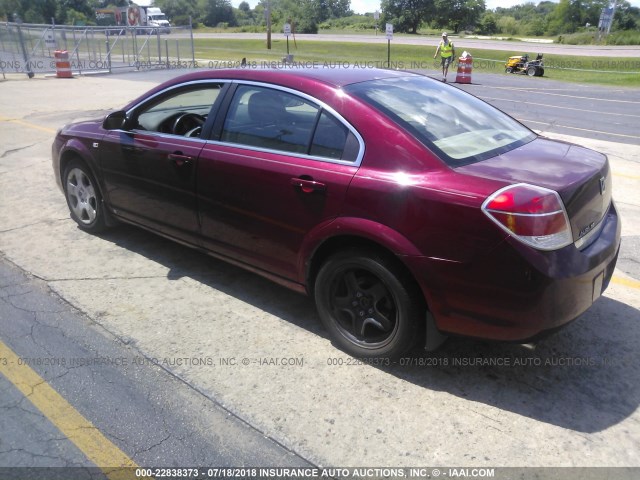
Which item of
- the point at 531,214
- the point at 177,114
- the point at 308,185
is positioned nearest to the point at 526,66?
the point at 177,114

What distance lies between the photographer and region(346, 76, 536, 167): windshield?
3.07 meters

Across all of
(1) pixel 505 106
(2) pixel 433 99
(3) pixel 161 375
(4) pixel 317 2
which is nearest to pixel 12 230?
(3) pixel 161 375

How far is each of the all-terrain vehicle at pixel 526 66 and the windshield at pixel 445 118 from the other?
2523 centimetres

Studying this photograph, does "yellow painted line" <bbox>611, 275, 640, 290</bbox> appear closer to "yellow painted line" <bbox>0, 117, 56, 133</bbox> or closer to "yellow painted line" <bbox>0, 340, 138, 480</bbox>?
"yellow painted line" <bbox>0, 340, 138, 480</bbox>

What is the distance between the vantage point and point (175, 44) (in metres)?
27.9

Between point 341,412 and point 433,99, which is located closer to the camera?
point 341,412

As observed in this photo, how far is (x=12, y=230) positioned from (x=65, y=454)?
11.8 ft

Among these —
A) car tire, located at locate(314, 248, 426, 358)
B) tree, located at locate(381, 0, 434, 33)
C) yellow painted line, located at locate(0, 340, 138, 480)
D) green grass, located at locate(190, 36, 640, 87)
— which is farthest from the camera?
tree, located at locate(381, 0, 434, 33)

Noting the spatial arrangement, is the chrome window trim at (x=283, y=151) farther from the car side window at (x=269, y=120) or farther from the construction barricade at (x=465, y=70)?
the construction barricade at (x=465, y=70)

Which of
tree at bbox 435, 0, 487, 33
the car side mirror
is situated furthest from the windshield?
tree at bbox 435, 0, 487, 33

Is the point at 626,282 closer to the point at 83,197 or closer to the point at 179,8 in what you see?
the point at 83,197

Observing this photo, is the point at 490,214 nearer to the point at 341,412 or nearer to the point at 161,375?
the point at 341,412

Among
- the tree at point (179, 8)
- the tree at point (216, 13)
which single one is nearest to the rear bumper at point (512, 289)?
the tree at point (179, 8)

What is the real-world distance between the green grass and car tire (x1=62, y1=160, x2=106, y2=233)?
16849 millimetres
